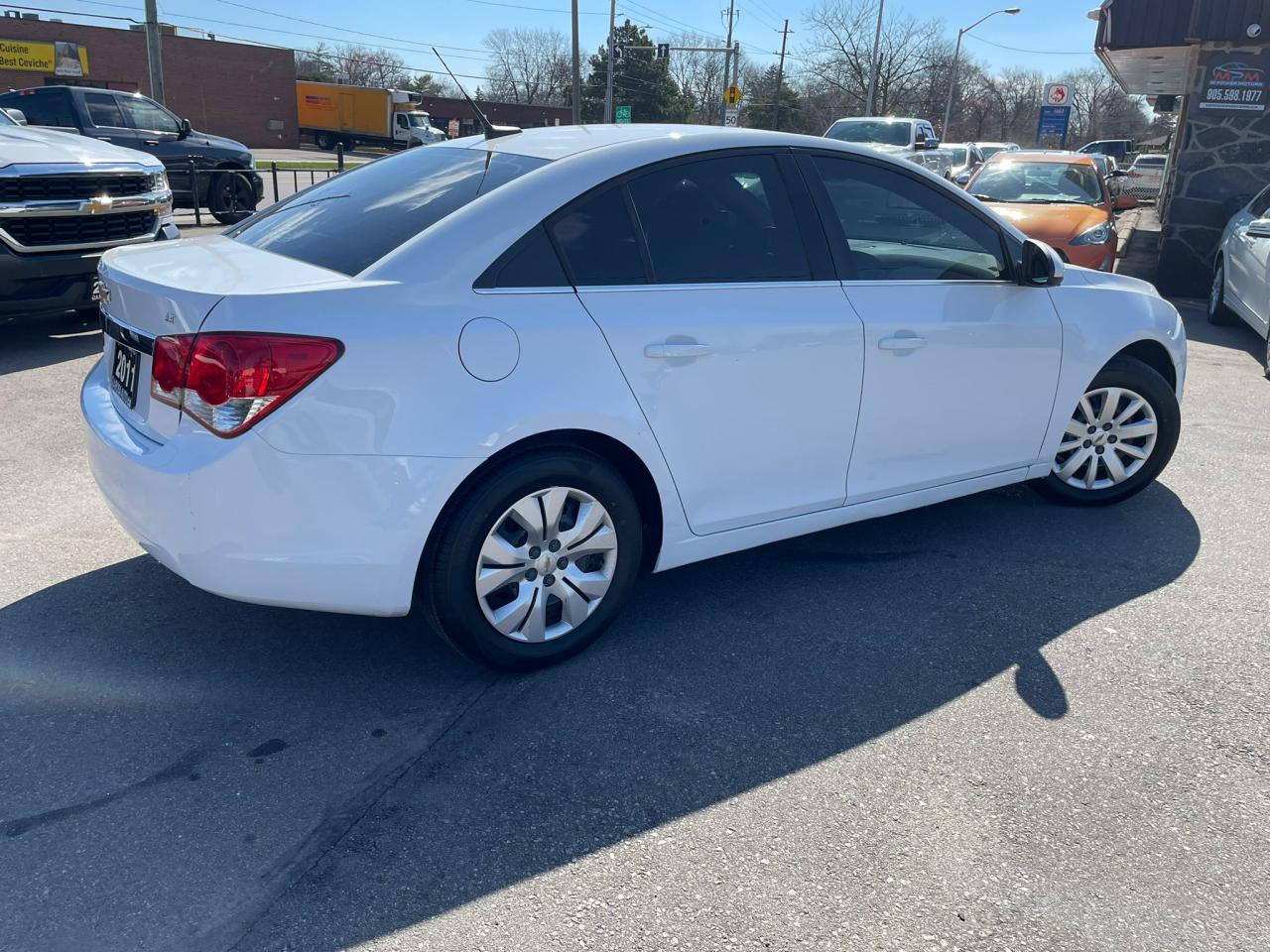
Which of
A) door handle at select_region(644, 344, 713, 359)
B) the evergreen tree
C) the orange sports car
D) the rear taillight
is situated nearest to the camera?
Answer: the rear taillight

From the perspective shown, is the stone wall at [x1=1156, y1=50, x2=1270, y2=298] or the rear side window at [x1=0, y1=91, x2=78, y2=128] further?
the rear side window at [x1=0, y1=91, x2=78, y2=128]

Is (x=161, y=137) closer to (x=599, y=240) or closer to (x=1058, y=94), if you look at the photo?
(x=599, y=240)

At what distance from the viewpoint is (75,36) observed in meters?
51.4

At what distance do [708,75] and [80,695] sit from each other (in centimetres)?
8644

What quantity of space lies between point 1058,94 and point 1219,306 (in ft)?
134

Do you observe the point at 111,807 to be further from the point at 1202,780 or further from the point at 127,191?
the point at 127,191

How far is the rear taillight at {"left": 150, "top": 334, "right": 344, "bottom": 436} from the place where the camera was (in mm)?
2754

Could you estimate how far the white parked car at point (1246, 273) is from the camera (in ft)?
28.1

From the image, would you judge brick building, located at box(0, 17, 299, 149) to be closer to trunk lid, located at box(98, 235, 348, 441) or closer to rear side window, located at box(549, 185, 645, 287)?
trunk lid, located at box(98, 235, 348, 441)

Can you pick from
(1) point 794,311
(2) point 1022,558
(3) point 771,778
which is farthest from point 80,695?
(2) point 1022,558

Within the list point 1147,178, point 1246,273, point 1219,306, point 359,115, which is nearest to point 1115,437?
point 1246,273

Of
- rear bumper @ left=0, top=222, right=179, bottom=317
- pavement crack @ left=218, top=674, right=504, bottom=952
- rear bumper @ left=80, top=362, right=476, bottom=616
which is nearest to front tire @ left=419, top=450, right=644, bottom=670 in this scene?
rear bumper @ left=80, top=362, right=476, bottom=616

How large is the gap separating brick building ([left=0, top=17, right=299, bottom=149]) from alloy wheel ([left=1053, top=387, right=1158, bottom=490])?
5609cm

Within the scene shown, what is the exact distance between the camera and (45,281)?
6895 mm
